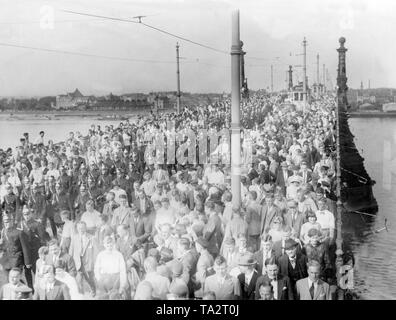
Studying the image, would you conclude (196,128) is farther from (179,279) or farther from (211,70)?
(179,279)

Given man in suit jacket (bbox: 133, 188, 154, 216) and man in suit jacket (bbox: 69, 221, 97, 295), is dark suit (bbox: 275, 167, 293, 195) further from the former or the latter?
man in suit jacket (bbox: 69, 221, 97, 295)

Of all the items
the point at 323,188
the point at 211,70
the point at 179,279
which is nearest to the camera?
the point at 179,279

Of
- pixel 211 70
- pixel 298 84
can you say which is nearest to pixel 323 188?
pixel 211 70

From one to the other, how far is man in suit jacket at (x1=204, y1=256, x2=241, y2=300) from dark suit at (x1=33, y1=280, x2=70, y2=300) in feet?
4.27

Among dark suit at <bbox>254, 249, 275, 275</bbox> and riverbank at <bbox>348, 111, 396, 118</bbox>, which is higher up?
riverbank at <bbox>348, 111, 396, 118</bbox>

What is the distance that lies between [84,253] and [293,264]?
2149 mm

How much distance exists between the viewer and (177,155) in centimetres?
1059

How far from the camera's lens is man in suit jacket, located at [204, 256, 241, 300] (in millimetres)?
5477

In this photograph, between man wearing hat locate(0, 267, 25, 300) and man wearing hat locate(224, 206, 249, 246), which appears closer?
man wearing hat locate(0, 267, 25, 300)

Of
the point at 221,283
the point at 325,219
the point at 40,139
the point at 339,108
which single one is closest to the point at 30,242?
the point at 221,283

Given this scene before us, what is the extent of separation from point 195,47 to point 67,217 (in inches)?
149

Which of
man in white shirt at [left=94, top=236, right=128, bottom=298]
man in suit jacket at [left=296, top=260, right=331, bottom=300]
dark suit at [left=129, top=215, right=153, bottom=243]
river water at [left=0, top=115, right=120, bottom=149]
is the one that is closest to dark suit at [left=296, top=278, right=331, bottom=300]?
man in suit jacket at [left=296, top=260, right=331, bottom=300]

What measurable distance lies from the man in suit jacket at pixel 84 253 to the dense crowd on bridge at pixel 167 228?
0.04 ft
